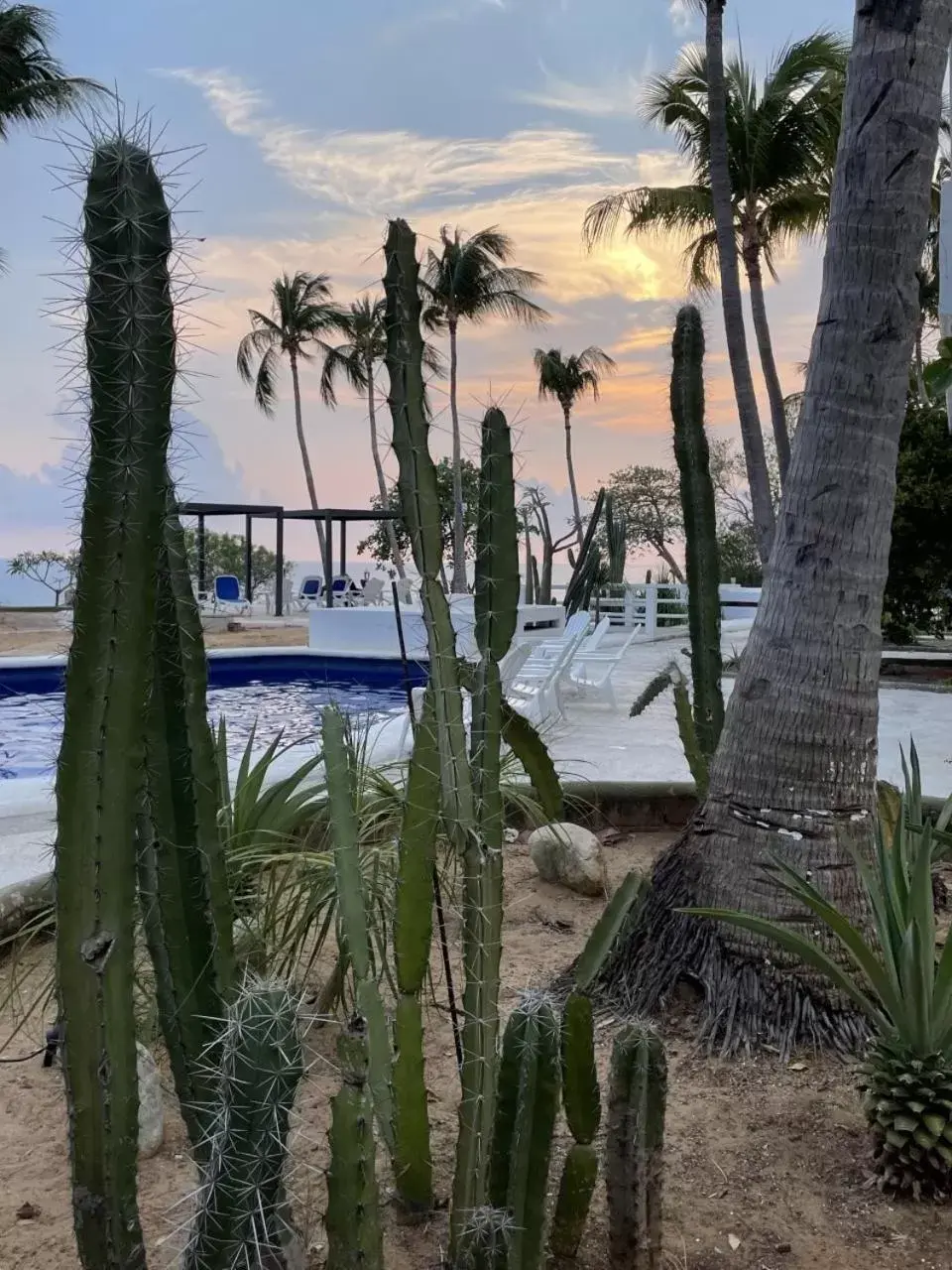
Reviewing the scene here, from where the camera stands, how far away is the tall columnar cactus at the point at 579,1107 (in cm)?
172

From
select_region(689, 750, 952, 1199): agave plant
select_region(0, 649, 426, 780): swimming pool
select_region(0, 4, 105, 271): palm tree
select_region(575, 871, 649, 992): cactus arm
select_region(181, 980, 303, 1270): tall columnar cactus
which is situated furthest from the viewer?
select_region(0, 4, 105, 271): palm tree

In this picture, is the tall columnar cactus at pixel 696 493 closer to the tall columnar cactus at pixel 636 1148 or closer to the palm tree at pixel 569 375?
the tall columnar cactus at pixel 636 1148

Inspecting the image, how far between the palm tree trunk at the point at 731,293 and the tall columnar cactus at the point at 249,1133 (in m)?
9.49

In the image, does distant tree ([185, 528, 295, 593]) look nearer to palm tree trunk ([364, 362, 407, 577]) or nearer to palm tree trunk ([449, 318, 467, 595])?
palm tree trunk ([449, 318, 467, 595])

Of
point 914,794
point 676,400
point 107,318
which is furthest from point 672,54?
point 107,318

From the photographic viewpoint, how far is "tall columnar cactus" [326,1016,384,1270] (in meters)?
1.44

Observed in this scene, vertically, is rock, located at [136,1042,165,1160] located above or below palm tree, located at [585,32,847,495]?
below

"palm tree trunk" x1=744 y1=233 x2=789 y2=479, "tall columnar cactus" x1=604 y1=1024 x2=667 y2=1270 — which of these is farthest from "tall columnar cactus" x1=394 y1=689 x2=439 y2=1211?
"palm tree trunk" x1=744 y1=233 x2=789 y2=479

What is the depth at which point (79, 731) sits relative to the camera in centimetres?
138

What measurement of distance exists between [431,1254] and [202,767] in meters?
1.04

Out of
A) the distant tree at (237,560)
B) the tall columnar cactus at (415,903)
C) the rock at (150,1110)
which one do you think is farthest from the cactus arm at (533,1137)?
the distant tree at (237,560)

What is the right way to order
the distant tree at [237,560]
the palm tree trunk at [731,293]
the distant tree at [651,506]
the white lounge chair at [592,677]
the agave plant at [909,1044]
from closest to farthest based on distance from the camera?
the agave plant at [909,1044]
the white lounge chair at [592,677]
the palm tree trunk at [731,293]
the distant tree at [651,506]
the distant tree at [237,560]

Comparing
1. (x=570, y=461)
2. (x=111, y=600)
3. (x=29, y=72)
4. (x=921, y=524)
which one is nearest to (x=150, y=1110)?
(x=111, y=600)

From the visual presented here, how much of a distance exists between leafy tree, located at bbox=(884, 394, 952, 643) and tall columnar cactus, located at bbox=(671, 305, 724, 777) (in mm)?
8567
